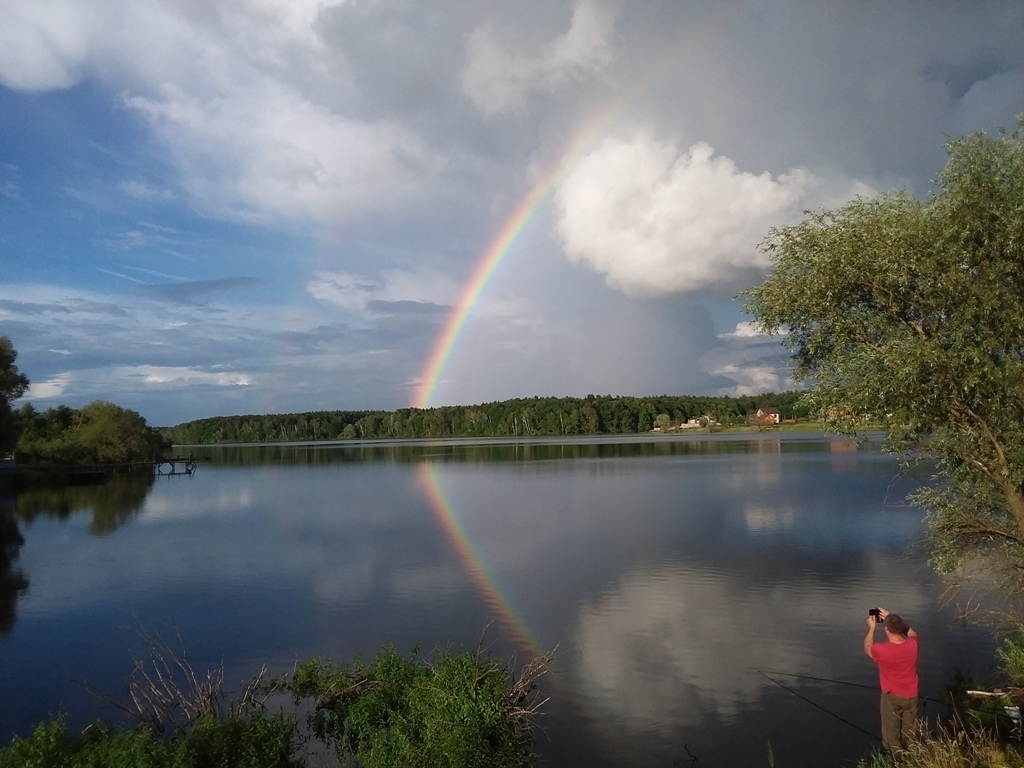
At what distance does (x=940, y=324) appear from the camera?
467 inches

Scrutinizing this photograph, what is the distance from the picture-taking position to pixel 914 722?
9.30 meters

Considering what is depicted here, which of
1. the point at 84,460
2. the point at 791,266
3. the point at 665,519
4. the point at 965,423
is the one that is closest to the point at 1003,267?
the point at 965,423

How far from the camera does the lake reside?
1300cm

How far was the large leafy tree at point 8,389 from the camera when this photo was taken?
6028 centimetres

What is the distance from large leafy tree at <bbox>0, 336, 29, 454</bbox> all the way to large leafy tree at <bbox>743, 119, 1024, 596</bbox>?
65612 millimetres

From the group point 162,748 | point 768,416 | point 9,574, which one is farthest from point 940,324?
point 768,416

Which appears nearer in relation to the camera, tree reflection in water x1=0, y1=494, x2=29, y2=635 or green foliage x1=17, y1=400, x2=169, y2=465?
tree reflection in water x1=0, y1=494, x2=29, y2=635

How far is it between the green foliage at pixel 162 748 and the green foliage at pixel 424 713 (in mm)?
1333

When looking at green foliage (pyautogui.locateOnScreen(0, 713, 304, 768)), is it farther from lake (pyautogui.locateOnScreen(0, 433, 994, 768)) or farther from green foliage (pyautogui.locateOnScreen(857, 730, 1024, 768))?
green foliage (pyautogui.locateOnScreen(857, 730, 1024, 768))

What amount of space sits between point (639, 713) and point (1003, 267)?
9.32 metres

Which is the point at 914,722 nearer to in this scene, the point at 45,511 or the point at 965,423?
the point at 965,423

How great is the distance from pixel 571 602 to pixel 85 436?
3336 inches

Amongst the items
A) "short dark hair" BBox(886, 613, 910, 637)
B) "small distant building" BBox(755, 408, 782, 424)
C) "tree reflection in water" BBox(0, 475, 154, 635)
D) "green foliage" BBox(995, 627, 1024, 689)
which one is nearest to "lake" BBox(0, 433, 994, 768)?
"tree reflection in water" BBox(0, 475, 154, 635)

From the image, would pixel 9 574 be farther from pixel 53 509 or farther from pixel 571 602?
pixel 53 509
